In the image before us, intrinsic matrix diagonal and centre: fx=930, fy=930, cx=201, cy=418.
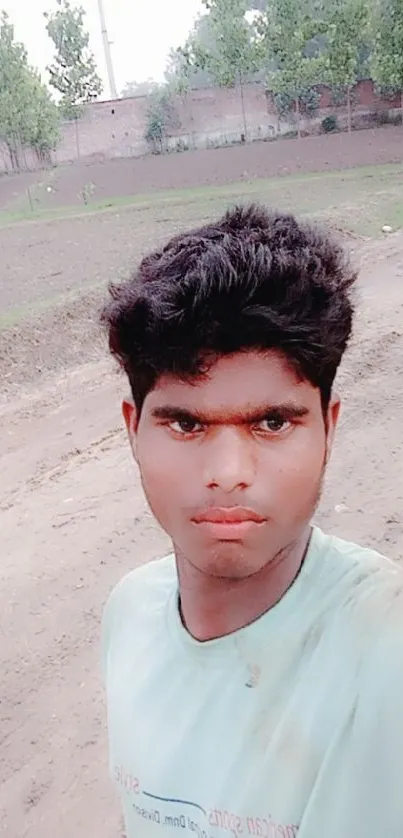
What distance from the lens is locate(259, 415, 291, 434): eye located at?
1.01 metres

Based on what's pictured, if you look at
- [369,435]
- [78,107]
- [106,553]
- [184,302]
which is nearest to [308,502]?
[184,302]

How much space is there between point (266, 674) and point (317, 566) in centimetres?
14

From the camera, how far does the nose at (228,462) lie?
38.4 inches

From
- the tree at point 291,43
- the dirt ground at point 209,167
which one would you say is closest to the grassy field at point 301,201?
the dirt ground at point 209,167

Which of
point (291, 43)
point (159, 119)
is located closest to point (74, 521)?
point (291, 43)

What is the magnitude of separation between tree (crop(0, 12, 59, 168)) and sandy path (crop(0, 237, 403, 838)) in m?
22.2

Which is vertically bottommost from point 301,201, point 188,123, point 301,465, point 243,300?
point 301,201

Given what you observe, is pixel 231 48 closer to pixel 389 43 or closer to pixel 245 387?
pixel 389 43

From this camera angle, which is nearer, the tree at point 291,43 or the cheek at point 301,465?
the cheek at point 301,465

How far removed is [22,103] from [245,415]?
28324 mm

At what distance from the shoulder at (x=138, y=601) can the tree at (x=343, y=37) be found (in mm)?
27858

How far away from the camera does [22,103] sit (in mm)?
27250

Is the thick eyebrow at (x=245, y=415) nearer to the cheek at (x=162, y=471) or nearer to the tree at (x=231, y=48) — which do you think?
the cheek at (x=162, y=471)

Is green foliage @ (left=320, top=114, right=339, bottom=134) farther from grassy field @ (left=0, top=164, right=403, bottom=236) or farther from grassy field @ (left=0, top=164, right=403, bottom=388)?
grassy field @ (left=0, top=164, right=403, bottom=388)
